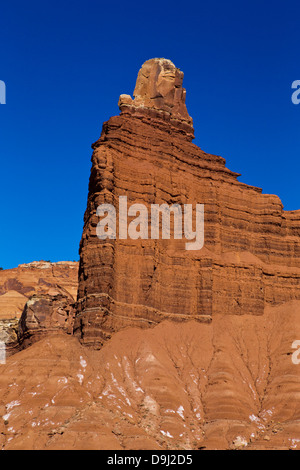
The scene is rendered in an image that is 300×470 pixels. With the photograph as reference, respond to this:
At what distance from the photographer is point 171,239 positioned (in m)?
80.4

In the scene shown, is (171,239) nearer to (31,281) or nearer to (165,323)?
(165,323)

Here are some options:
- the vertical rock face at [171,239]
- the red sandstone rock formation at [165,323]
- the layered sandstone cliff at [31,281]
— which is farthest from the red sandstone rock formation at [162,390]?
the layered sandstone cliff at [31,281]

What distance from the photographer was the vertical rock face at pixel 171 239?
7369 centimetres

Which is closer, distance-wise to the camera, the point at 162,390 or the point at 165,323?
the point at 162,390

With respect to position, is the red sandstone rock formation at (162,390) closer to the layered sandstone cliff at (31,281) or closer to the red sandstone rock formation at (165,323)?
the red sandstone rock formation at (165,323)

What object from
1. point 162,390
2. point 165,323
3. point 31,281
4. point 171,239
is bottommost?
point 162,390

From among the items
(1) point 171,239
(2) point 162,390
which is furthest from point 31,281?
(2) point 162,390

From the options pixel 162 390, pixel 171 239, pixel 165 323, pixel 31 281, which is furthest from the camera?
pixel 31 281

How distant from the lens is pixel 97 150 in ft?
258

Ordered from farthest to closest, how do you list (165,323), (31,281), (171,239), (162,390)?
1. (31,281)
2. (171,239)
3. (165,323)
4. (162,390)

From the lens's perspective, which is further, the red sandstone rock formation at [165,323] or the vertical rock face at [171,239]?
the vertical rock face at [171,239]

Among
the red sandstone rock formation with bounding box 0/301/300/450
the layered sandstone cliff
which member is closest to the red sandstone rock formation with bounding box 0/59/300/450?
the red sandstone rock formation with bounding box 0/301/300/450

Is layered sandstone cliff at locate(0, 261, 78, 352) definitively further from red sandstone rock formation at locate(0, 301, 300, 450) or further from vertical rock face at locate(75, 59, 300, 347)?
red sandstone rock formation at locate(0, 301, 300, 450)

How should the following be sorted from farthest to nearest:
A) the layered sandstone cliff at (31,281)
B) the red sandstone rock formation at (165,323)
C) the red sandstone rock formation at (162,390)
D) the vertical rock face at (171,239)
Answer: the layered sandstone cliff at (31,281) → the vertical rock face at (171,239) → the red sandstone rock formation at (165,323) → the red sandstone rock formation at (162,390)
